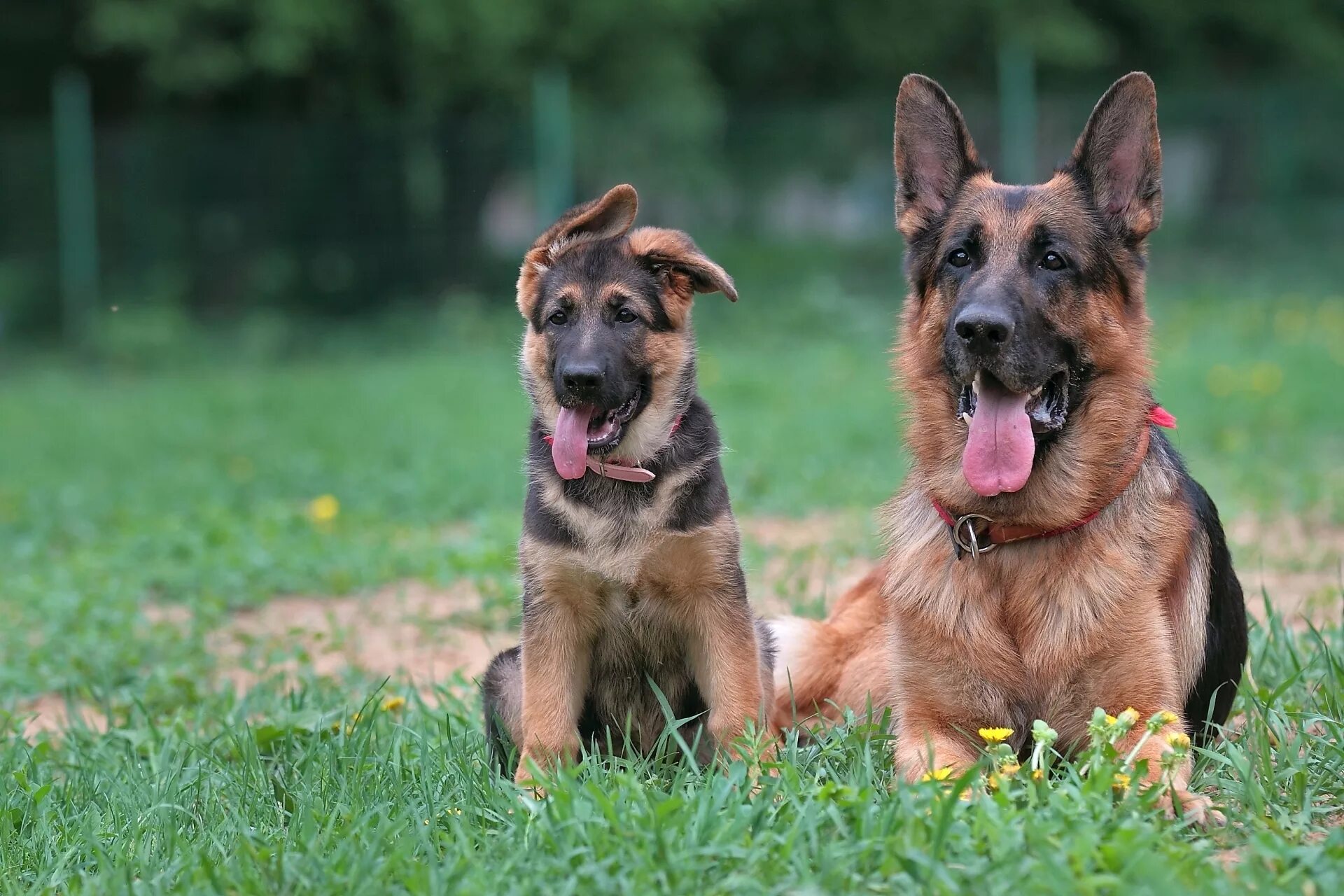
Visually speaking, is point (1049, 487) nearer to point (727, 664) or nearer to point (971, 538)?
point (971, 538)

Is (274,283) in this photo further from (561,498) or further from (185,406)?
(561,498)

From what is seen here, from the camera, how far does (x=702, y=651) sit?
13.7 ft

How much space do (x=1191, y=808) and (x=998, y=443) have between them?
3.50 ft

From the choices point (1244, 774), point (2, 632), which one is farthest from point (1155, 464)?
point (2, 632)

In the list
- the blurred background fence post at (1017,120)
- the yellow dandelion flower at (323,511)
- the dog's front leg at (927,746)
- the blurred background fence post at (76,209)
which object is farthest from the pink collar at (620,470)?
the blurred background fence post at (76,209)

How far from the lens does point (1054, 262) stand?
388cm

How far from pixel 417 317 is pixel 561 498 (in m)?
14.1

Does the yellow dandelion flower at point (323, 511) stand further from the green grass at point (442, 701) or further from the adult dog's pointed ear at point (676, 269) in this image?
the adult dog's pointed ear at point (676, 269)

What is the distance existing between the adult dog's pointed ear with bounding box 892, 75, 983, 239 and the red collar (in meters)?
0.92

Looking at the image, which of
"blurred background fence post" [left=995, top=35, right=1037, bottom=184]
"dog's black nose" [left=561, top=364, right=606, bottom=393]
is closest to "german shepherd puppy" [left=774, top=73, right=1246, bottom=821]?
"dog's black nose" [left=561, top=364, right=606, bottom=393]

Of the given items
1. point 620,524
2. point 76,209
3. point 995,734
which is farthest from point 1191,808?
point 76,209

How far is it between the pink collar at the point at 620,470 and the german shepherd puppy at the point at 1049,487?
803 millimetres

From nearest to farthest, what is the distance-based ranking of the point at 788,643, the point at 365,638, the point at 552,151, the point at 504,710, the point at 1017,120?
the point at 504,710
the point at 788,643
the point at 365,638
the point at 552,151
the point at 1017,120

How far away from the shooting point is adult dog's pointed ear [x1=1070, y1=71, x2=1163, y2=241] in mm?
3906
